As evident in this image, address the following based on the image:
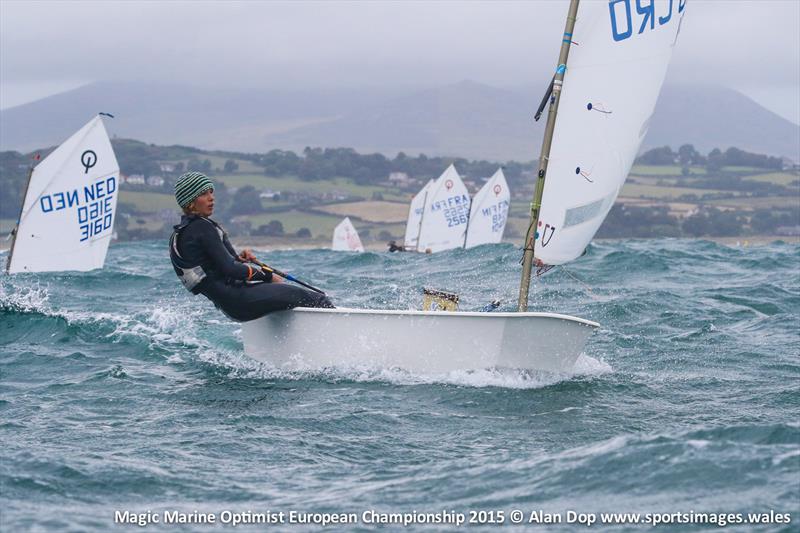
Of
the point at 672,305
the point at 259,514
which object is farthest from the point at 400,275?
the point at 259,514

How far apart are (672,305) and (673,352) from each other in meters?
3.66

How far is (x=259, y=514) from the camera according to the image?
234 inches

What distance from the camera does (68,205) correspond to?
19.0 meters

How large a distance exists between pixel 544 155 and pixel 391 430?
10.8 feet

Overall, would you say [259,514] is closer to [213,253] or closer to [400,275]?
[213,253]

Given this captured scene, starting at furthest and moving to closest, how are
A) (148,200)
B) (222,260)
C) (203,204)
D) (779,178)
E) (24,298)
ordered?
(779,178) → (148,200) → (24,298) → (203,204) → (222,260)

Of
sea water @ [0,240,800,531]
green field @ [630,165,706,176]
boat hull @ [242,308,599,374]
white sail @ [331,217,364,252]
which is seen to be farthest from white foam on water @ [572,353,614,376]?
green field @ [630,165,706,176]

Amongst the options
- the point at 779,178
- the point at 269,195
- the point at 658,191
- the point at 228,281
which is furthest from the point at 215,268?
the point at 779,178

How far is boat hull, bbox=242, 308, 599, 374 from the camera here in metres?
9.29

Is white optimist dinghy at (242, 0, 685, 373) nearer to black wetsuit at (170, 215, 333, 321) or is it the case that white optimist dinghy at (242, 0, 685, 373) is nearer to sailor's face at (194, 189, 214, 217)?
black wetsuit at (170, 215, 333, 321)

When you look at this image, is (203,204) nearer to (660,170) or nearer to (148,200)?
(148,200)

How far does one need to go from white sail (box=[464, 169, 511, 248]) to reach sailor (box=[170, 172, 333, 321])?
28.3 meters

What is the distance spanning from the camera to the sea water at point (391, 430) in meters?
5.94

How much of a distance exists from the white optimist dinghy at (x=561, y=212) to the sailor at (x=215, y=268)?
0.23 m
